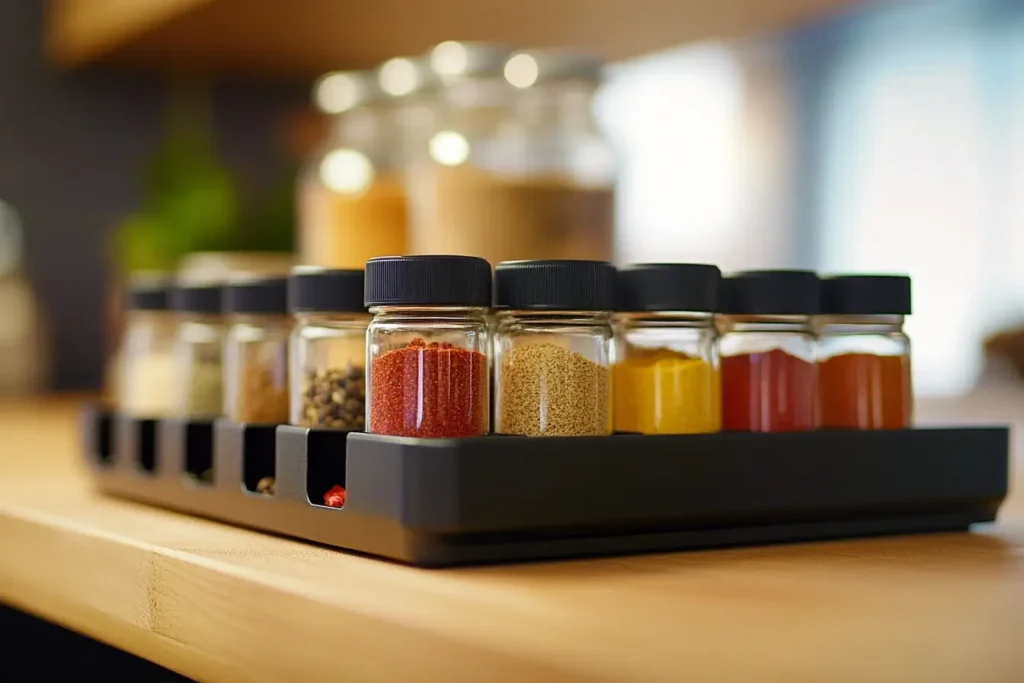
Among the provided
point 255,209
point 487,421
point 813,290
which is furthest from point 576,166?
point 255,209

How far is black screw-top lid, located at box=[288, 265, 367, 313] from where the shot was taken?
761mm

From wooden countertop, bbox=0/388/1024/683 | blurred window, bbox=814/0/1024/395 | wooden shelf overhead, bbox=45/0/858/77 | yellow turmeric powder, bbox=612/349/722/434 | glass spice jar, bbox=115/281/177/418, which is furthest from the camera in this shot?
blurred window, bbox=814/0/1024/395

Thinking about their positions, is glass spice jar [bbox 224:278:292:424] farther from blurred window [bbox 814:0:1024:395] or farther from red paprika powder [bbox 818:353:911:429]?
blurred window [bbox 814:0:1024:395]

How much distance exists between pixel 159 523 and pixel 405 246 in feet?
1.19

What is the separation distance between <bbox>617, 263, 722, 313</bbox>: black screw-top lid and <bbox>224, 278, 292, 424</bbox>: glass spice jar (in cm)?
25

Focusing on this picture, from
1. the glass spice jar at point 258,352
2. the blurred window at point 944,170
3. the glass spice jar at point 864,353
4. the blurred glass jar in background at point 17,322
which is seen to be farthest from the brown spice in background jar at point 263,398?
the blurred window at point 944,170

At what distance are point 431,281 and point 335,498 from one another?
134mm

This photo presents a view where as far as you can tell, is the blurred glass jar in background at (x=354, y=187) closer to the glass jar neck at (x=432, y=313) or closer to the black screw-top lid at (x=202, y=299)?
the black screw-top lid at (x=202, y=299)

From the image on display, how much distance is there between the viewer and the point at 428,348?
2.23 feet

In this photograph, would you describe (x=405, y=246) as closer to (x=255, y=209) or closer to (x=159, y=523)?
(x=159, y=523)

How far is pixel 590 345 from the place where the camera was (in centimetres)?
71

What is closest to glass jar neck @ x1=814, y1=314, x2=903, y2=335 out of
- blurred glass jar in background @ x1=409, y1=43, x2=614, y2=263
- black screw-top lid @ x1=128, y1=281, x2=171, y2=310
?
blurred glass jar in background @ x1=409, y1=43, x2=614, y2=263

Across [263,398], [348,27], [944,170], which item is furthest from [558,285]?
[944,170]

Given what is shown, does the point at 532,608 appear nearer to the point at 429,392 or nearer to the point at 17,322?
the point at 429,392
